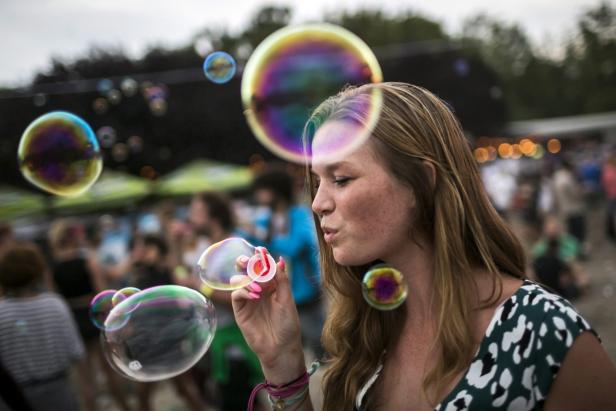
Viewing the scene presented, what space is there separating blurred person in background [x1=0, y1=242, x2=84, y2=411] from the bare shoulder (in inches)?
140

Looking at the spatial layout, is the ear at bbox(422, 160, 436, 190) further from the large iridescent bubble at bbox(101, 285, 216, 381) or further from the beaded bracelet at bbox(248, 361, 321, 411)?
the large iridescent bubble at bbox(101, 285, 216, 381)

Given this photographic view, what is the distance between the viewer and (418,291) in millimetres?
1921

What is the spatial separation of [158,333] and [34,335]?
1.97 metres

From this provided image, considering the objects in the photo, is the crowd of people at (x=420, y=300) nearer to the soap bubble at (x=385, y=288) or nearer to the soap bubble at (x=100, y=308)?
the soap bubble at (x=385, y=288)

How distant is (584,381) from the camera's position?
1.51m

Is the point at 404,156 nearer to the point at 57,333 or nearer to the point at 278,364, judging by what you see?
the point at 278,364

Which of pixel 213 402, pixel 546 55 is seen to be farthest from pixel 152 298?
pixel 546 55

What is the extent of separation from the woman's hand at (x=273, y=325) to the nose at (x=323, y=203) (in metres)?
0.30

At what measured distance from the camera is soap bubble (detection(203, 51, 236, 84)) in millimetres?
4008

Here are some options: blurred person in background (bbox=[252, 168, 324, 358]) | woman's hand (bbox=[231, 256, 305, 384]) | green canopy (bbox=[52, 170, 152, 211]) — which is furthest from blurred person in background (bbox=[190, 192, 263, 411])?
green canopy (bbox=[52, 170, 152, 211])

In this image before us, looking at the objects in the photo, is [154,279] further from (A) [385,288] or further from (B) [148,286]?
(A) [385,288]

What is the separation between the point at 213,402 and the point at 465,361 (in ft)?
15.8

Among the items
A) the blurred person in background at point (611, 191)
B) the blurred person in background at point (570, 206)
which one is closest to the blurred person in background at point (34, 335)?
the blurred person in background at point (570, 206)

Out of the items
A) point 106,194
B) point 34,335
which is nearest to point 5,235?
point 34,335
